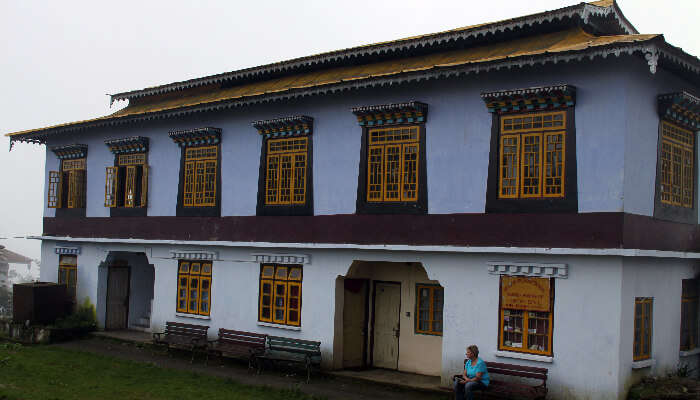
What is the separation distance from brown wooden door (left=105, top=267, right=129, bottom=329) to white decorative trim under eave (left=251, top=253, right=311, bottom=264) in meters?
7.56

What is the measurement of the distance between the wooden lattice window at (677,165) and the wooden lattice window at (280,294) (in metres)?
8.63

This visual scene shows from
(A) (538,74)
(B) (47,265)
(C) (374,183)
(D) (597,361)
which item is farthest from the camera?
(B) (47,265)

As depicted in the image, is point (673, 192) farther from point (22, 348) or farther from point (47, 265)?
point (47, 265)

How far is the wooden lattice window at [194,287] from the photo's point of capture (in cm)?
1950

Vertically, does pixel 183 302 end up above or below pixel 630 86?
below

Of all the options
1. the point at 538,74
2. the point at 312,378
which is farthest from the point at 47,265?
the point at 538,74

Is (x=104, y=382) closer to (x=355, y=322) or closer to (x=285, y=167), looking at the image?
(x=355, y=322)

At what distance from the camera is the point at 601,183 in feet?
41.4

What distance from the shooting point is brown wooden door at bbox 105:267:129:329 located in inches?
912

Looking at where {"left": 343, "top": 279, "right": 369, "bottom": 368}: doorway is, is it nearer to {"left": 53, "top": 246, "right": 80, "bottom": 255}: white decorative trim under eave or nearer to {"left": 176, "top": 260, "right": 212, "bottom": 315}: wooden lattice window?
{"left": 176, "top": 260, "right": 212, "bottom": 315}: wooden lattice window

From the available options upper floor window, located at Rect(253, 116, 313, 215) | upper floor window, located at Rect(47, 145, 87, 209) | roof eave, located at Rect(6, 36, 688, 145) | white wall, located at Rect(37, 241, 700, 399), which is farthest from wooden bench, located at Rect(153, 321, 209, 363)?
upper floor window, located at Rect(47, 145, 87, 209)

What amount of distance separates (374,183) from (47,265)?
47.4 feet

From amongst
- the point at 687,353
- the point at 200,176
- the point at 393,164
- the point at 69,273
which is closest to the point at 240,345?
the point at 200,176

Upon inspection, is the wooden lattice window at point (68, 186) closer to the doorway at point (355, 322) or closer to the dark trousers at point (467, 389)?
the doorway at point (355, 322)
